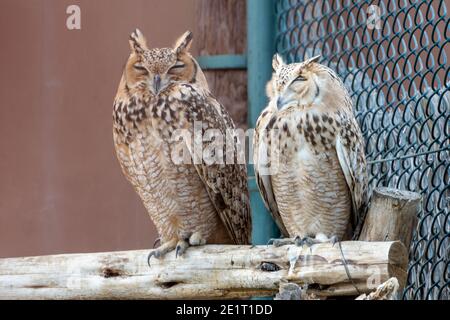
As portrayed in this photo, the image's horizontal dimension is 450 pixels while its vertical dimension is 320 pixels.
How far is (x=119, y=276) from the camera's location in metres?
3.20

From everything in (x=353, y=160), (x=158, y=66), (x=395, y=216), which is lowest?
(x=395, y=216)

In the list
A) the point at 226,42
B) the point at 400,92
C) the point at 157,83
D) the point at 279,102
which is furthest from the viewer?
the point at 226,42

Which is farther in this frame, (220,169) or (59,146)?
(59,146)

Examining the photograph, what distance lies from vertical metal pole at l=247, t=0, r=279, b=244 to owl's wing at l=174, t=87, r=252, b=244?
2.20 feet

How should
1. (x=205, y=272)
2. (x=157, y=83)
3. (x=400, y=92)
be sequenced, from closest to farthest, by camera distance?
(x=205, y=272) < (x=157, y=83) < (x=400, y=92)

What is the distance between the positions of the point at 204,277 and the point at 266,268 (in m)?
Result: 0.22

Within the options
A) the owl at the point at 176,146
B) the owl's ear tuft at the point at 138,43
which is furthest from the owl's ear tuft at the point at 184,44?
the owl's ear tuft at the point at 138,43

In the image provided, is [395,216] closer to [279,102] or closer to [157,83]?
[279,102]

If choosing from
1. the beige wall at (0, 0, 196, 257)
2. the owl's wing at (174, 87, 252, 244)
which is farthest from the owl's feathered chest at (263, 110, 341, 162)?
the beige wall at (0, 0, 196, 257)

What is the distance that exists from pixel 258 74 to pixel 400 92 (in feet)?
1.89

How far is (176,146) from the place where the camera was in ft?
11.3

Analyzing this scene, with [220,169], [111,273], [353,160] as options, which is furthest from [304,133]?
[111,273]

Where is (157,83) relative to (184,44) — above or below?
below
